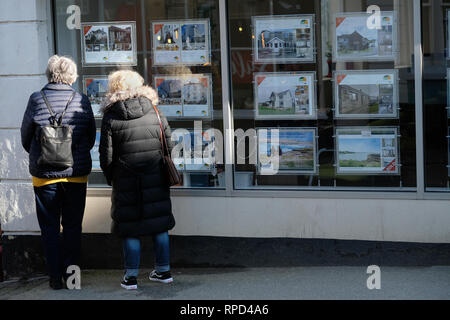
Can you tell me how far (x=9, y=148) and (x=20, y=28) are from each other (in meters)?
1.11

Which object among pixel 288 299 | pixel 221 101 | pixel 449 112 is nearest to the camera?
pixel 288 299

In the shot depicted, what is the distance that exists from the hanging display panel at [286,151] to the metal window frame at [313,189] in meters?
0.21

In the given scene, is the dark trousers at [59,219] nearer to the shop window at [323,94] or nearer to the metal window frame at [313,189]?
the metal window frame at [313,189]

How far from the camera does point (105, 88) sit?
7297mm

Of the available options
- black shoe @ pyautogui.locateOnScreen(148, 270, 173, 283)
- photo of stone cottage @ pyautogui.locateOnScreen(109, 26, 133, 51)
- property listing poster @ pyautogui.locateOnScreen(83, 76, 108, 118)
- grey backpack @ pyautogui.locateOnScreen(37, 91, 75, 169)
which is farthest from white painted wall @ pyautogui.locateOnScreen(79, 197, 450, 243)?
photo of stone cottage @ pyautogui.locateOnScreen(109, 26, 133, 51)

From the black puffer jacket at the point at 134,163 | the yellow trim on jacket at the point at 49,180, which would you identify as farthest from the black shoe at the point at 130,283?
the yellow trim on jacket at the point at 49,180

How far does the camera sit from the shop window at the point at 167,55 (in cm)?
700

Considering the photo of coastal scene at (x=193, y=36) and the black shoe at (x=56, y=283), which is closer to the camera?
the black shoe at (x=56, y=283)

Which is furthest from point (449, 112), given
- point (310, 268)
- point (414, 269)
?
point (310, 268)

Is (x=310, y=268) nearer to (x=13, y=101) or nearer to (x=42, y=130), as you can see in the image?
(x=42, y=130)

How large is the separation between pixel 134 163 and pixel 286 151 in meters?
1.51

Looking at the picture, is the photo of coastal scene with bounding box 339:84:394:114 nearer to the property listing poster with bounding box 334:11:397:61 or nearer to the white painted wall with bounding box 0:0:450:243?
the property listing poster with bounding box 334:11:397:61

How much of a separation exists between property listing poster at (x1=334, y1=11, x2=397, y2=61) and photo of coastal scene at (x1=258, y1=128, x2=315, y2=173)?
769 millimetres

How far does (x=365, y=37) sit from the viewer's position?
6664 millimetres
